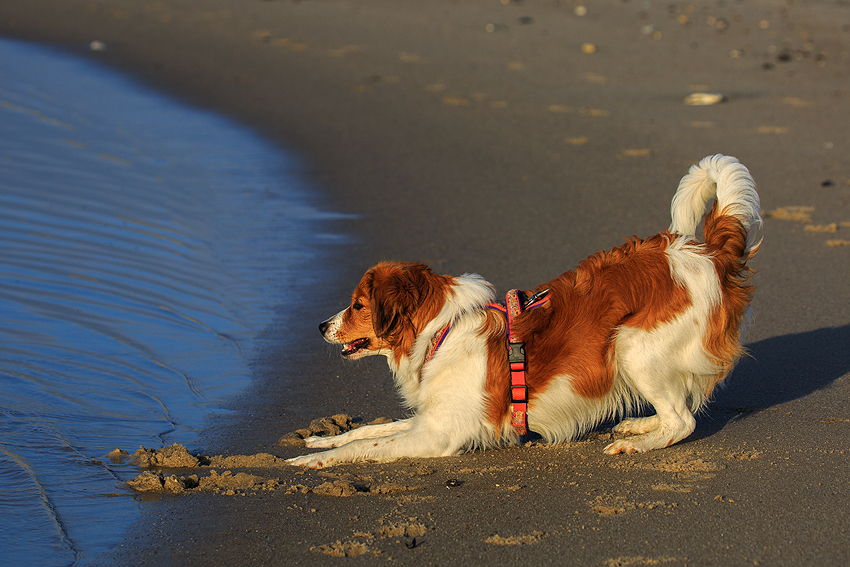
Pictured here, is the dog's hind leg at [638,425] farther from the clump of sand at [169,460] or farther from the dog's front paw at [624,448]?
the clump of sand at [169,460]

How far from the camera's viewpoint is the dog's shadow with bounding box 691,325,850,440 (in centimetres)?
502

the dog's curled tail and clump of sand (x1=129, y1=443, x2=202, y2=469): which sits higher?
the dog's curled tail

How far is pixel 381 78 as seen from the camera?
14.6 meters

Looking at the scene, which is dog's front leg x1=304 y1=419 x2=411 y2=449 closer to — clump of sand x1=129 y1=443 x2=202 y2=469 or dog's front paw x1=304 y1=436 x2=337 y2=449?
dog's front paw x1=304 y1=436 x2=337 y2=449

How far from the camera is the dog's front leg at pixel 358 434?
15.2 feet

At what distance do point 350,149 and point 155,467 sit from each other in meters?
7.42

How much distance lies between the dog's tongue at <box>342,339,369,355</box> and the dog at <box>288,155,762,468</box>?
0.38ft

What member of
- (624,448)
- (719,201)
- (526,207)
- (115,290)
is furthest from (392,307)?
(526,207)

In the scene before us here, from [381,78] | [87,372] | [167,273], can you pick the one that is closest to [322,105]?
[381,78]

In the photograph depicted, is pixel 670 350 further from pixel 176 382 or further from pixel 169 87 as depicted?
pixel 169 87

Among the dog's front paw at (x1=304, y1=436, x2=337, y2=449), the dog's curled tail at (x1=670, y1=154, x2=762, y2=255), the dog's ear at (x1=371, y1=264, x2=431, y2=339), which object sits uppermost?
the dog's curled tail at (x1=670, y1=154, x2=762, y2=255)

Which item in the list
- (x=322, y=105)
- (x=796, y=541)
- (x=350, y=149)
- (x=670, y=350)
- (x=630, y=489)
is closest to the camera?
(x=796, y=541)

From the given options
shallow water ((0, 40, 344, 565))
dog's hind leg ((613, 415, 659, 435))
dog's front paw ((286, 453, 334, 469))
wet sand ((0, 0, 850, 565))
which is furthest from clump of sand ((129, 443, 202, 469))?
dog's hind leg ((613, 415, 659, 435))

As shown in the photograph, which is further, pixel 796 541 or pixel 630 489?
pixel 630 489
